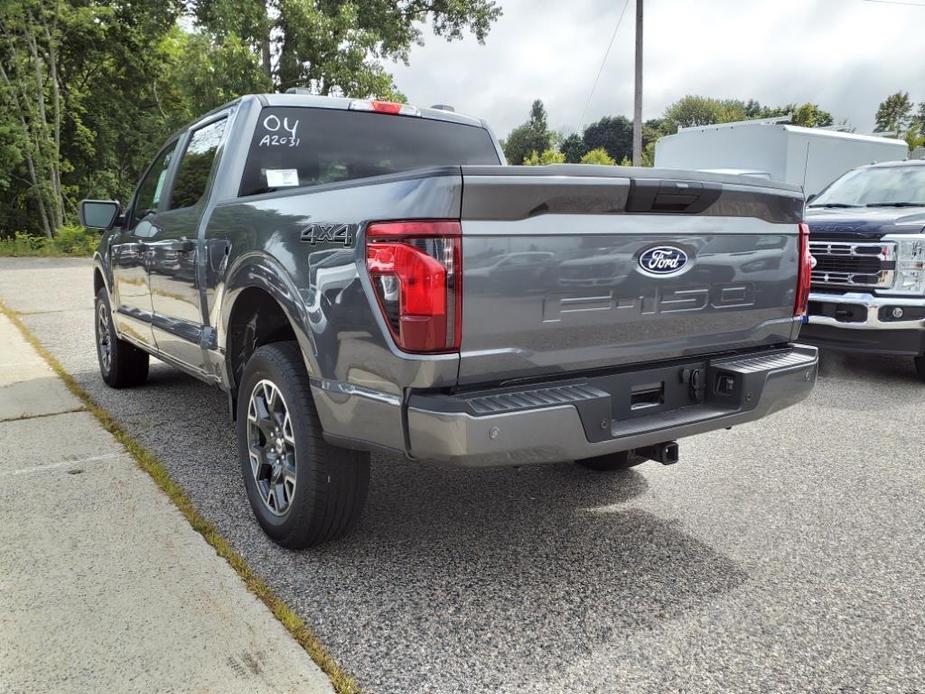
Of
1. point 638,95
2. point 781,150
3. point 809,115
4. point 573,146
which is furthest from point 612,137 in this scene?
point 781,150

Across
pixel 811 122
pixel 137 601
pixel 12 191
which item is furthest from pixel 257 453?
pixel 811 122

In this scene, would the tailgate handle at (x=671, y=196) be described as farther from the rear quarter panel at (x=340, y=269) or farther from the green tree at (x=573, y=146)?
the green tree at (x=573, y=146)

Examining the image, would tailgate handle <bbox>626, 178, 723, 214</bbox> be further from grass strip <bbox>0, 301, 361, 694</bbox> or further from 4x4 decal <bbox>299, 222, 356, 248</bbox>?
grass strip <bbox>0, 301, 361, 694</bbox>

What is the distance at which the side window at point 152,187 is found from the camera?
4.84 metres

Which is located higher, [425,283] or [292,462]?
[425,283]

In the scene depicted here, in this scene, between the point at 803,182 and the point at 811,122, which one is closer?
the point at 803,182

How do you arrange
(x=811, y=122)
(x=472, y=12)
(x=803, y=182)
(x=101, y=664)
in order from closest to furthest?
1. (x=101, y=664)
2. (x=803, y=182)
3. (x=472, y=12)
4. (x=811, y=122)

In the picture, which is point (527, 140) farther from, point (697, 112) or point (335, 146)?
point (335, 146)

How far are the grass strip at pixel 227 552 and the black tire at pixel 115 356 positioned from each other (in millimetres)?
279

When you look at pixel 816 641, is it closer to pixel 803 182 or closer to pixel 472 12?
pixel 803 182

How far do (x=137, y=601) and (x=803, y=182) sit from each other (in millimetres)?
Result: 15268

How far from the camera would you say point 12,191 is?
23.1 metres

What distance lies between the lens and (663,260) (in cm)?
268

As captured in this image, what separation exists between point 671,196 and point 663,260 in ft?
0.77
